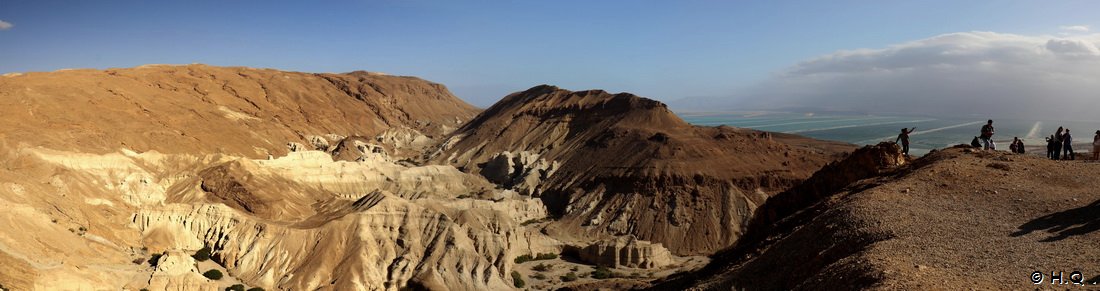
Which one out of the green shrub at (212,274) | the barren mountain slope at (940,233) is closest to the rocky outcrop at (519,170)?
the green shrub at (212,274)

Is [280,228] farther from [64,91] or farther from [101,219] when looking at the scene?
[64,91]

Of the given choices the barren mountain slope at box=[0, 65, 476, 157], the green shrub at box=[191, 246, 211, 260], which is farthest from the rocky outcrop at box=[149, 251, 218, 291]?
the barren mountain slope at box=[0, 65, 476, 157]

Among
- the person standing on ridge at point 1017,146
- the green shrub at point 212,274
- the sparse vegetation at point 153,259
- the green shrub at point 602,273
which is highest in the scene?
the person standing on ridge at point 1017,146

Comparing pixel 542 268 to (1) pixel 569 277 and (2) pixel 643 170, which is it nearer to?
(1) pixel 569 277

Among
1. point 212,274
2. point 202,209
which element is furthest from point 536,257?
point 202,209

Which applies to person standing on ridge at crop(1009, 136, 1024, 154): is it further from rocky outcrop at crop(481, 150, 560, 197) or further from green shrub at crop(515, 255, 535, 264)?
rocky outcrop at crop(481, 150, 560, 197)

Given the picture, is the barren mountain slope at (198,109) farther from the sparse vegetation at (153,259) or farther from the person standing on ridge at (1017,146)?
the person standing on ridge at (1017,146)
